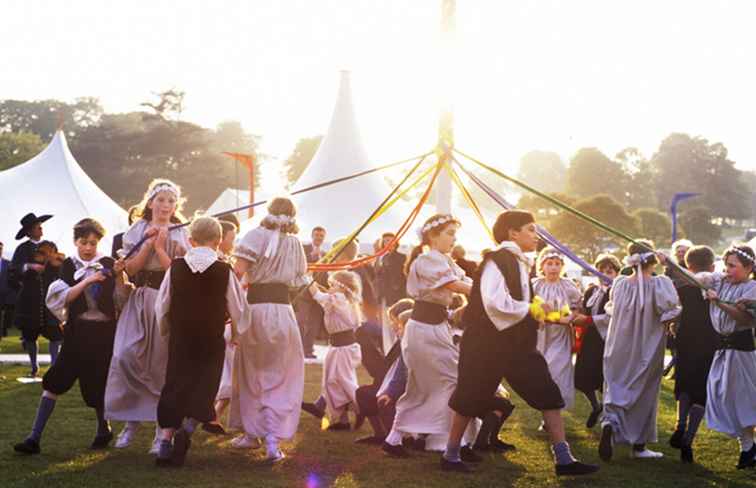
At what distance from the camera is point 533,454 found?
6840 mm

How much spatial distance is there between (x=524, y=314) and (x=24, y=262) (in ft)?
25.0

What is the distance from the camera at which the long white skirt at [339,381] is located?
24.7 ft

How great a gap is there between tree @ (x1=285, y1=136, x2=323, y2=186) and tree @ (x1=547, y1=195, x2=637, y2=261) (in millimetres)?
35170

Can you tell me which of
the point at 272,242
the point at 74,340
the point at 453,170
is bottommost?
the point at 74,340

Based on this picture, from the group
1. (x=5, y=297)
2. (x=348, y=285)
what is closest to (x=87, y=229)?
(x=348, y=285)

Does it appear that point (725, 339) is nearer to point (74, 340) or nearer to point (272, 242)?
point (272, 242)

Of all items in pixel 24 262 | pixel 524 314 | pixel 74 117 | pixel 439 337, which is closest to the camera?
pixel 524 314

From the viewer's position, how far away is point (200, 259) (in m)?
5.84

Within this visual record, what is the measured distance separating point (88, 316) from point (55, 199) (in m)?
14.9

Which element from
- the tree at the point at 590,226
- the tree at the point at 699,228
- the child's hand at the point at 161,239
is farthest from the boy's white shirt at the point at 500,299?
the tree at the point at 699,228

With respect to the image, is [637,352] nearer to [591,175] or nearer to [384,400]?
[384,400]

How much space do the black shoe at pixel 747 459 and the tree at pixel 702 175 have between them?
7338 cm

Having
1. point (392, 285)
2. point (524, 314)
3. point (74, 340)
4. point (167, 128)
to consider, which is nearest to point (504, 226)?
point (524, 314)

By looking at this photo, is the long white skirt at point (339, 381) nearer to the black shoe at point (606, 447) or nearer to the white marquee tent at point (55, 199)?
the black shoe at point (606, 447)
